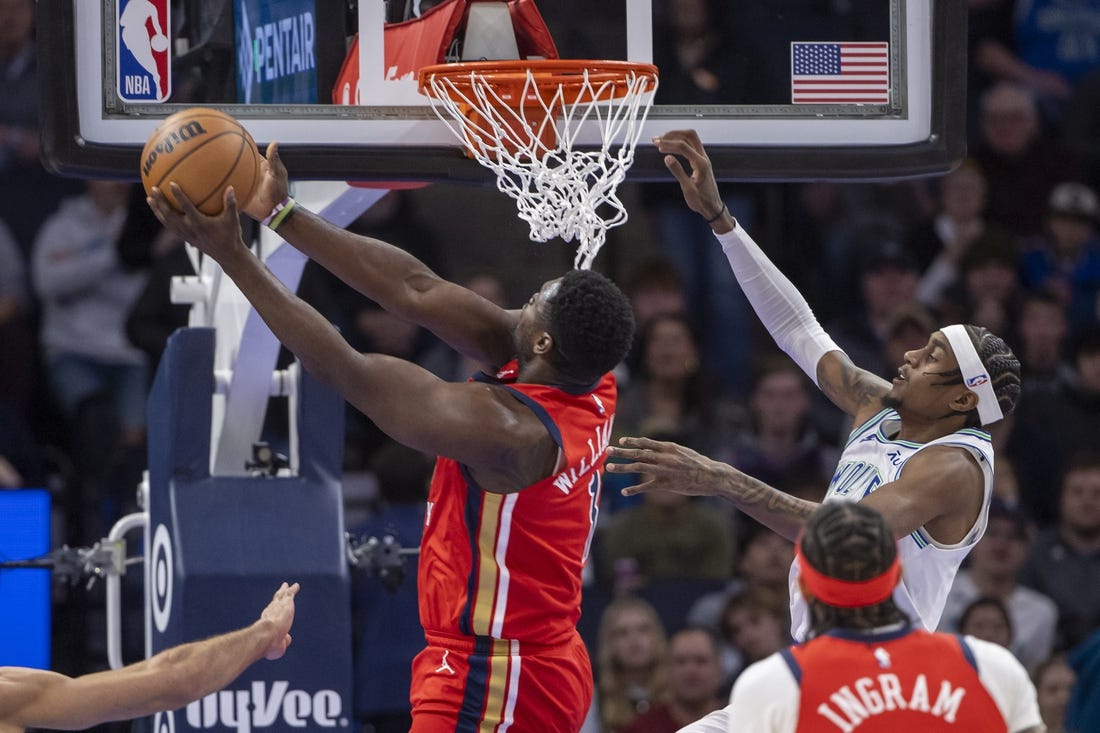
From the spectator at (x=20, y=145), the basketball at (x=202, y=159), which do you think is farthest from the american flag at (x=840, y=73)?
the spectator at (x=20, y=145)

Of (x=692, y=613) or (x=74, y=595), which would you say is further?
(x=692, y=613)

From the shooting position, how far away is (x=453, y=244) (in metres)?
9.73

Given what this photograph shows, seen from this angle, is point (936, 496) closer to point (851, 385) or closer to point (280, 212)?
point (851, 385)

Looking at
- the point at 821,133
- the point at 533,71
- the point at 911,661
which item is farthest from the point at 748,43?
the point at 911,661

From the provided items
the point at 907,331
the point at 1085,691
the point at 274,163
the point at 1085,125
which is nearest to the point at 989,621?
the point at 1085,691

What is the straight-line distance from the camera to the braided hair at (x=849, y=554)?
142 inches

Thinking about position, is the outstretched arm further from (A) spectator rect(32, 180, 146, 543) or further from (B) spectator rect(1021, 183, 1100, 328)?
(B) spectator rect(1021, 183, 1100, 328)

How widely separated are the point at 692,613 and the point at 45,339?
11.6ft

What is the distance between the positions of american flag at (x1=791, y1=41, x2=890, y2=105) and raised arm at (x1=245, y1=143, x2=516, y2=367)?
4.73 ft

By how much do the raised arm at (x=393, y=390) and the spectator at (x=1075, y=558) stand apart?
4813 mm

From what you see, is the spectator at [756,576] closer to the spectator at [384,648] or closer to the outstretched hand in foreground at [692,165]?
the spectator at [384,648]

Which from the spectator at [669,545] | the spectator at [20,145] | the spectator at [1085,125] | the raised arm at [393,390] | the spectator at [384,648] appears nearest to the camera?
the raised arm at [393,390]

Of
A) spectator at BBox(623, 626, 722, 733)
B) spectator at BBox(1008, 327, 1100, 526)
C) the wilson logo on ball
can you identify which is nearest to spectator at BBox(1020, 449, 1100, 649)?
spectator at BBox(1008, 327, 1100, 526)

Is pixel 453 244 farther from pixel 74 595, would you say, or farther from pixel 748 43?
pixel 748 43
